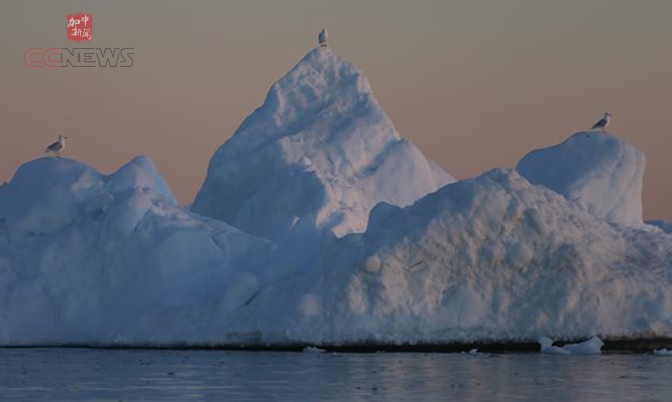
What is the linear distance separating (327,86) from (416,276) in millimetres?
21110

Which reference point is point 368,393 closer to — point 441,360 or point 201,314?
point 441,360

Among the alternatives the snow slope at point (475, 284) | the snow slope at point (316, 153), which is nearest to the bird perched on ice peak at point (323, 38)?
the snow slope at point (316, 153)

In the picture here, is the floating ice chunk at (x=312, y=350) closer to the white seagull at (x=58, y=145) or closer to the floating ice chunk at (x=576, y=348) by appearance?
the floating ice chunk at (x=576, y=348)

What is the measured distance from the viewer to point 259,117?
58.6 meters

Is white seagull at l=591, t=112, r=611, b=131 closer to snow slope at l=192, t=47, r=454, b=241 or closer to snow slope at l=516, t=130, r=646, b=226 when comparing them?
snow slope at l=516, t=130, r=646, b=226

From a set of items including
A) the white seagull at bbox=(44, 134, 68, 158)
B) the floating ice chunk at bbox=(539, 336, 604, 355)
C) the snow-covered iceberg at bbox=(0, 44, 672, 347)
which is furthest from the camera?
the white seagull at bbox=(44, 134, 68, 158)

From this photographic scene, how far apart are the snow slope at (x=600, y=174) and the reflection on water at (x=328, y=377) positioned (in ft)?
62.6

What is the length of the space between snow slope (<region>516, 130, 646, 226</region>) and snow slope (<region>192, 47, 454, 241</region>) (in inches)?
206

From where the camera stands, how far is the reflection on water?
25.2m

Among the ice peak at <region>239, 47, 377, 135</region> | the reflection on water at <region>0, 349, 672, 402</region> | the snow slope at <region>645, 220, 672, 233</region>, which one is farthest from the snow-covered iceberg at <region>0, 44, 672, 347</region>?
the snow slope at <region>645, 220, 672, 233</region>

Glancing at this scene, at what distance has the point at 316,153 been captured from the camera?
57281 mm

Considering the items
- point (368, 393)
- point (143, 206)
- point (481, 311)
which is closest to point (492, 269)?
point (481, 311)

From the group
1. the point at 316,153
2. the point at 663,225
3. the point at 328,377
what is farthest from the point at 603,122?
the point at 328,377

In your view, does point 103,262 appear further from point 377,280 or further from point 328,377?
point 328,377
